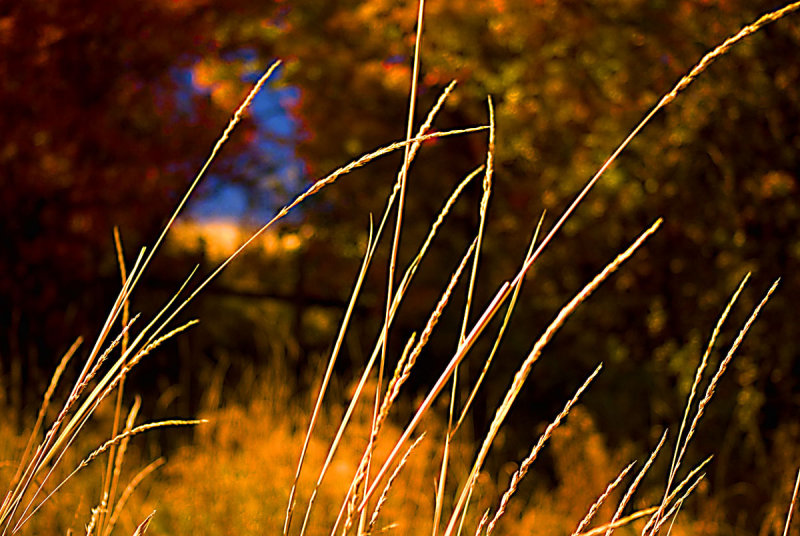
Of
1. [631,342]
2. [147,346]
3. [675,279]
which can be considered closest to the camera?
[147,346]

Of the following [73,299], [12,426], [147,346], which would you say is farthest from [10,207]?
[147,346]

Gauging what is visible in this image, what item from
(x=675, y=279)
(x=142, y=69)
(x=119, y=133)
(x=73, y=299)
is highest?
(x=142, y=69)

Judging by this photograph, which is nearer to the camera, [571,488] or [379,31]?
[571,488]

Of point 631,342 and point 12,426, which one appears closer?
point 12,426

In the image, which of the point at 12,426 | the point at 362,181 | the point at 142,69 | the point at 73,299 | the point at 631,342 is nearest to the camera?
the point at 12,426

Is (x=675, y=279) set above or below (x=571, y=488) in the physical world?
above

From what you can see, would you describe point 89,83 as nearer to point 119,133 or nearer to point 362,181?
point 119,133

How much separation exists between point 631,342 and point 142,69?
11.3 feet

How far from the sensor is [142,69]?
5.26m

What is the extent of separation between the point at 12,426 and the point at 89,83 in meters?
→ 2.08

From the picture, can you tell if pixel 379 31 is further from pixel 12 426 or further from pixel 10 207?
pixel 12 426

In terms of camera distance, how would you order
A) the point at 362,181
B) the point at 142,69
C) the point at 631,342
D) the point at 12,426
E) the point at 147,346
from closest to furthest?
the point at 147,346 < the point at 12,426 < the point at 631,342 < the point at 142,69 < the point at 362,181

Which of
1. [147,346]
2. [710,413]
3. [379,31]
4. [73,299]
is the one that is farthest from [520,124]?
[147,346]

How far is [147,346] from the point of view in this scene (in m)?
1.20
